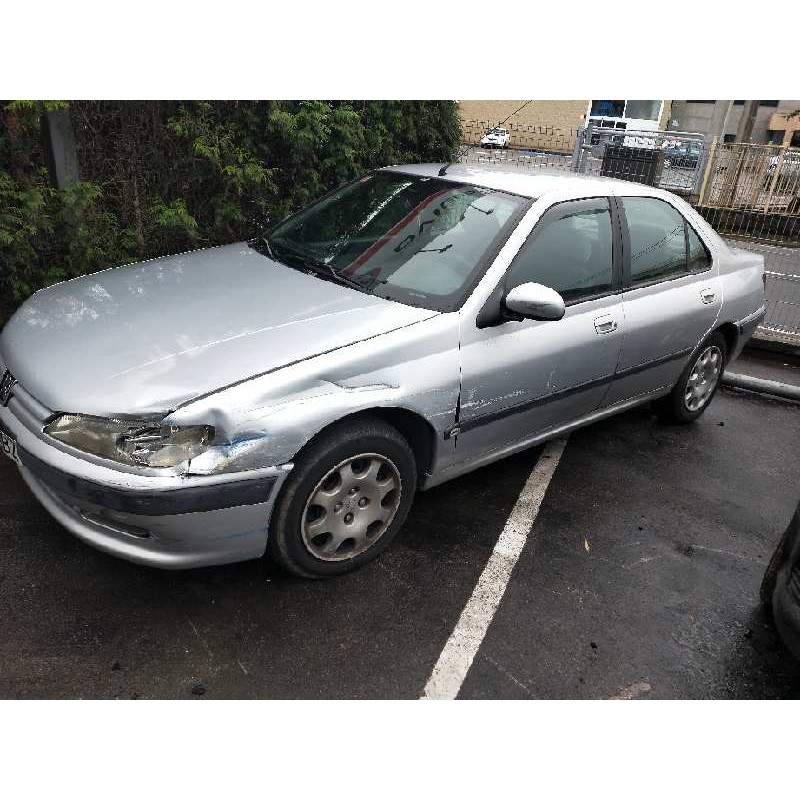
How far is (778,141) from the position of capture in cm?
3694

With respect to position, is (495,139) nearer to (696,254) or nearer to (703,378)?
(696,254)

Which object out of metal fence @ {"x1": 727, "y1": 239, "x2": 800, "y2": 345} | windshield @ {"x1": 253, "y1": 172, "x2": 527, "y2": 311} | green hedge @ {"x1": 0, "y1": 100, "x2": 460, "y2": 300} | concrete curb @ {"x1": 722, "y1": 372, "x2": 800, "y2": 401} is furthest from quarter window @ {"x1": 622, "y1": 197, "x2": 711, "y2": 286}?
green hedge @ {"x1": 0, "y1": 100, "x2": 460, "y2": 300}

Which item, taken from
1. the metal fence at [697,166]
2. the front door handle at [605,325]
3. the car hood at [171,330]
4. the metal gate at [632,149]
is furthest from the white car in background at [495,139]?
the car hood at [171,330]

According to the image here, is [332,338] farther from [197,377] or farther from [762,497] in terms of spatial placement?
[762,497]

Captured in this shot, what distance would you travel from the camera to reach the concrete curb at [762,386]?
5.25 metres

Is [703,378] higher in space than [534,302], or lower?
lower

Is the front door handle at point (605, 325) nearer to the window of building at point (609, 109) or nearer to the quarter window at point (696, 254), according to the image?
the quarter window at point (696, 254)

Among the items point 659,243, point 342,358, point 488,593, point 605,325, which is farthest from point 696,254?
point 342,358

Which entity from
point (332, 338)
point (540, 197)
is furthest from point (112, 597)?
point (540, 197)

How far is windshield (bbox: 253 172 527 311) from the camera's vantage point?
3.04m

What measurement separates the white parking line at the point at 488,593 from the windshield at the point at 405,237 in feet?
3.93

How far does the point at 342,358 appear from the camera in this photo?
8.42ft

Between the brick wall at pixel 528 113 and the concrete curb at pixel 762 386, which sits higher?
the brick wall at pixel 528 113

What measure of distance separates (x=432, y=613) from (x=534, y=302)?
139 centimetres
